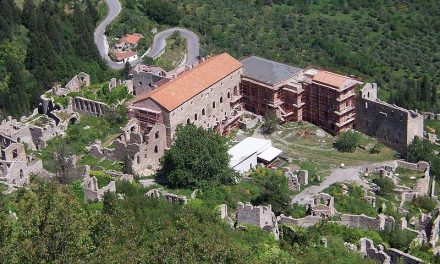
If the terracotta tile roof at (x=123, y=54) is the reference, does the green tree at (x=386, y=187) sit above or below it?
above

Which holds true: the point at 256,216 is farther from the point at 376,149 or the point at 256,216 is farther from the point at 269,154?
the point at 376,149

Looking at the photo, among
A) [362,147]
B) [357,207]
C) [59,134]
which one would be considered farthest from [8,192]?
[362,147]

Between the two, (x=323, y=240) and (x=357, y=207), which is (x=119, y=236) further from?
(x=357, y=207)

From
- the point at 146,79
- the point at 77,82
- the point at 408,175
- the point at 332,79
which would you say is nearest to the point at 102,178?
the point at 146,79

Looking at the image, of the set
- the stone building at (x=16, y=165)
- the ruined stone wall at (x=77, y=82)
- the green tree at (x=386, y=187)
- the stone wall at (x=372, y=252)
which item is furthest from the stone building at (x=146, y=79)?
the stone wall at (x=372, y=252)

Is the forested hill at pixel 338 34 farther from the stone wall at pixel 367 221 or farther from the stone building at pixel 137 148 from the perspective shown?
the stone wall at pixel 367 221

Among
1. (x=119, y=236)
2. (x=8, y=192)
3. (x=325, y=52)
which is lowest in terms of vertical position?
(x=325, y=52)
